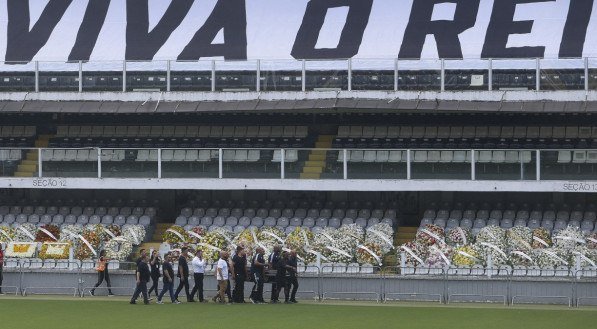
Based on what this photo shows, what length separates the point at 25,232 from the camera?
1623 inches

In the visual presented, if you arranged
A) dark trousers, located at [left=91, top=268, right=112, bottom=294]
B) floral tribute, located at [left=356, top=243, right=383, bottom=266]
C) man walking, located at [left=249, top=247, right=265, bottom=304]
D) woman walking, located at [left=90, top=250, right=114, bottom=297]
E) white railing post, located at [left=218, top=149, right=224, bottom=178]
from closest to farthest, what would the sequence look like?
man walking, located at [left=249, top=247, right=265, bottom=304], woman walking, located at [left=90, top=250, right=114, bottom=297], dark trousers, located at [left=91, top=268, right=112, bottom=294], floral tribute, located at [left=356, top=243, right=383, bottom=266], white railing post, located at [left=218, top=149, right=224, bottom=178]

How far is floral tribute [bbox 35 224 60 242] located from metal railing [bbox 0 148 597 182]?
1.45 meters

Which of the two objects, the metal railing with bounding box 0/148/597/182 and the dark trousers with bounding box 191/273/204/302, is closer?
the dark trousers with bounding box 191/273/204/302

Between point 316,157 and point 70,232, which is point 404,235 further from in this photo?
point 70,232

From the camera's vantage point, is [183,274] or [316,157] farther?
[316,157]

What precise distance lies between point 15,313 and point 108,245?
363 inches

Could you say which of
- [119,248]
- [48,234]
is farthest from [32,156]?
[119,248]

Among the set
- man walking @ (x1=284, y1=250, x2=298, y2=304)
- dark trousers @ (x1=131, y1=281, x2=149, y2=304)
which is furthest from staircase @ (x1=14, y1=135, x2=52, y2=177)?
man walking @ (x1=284, y1=250, x2=298, y2=304)

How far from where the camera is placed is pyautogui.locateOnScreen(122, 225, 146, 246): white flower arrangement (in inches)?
1608

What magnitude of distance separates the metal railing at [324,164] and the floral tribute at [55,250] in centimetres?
377

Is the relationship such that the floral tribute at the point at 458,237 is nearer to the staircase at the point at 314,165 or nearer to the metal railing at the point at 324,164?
the metal railing at the point at 324,164

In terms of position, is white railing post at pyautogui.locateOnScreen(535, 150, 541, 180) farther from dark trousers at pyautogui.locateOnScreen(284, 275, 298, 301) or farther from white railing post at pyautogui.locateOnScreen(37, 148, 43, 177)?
white railing post at pyautogui.locateOnScreen(37, 148, 43, 177)

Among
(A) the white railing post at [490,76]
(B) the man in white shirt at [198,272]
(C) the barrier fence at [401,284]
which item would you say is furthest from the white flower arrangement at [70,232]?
(A) the white railing post at [490,76]

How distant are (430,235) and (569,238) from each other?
3.88 metres
